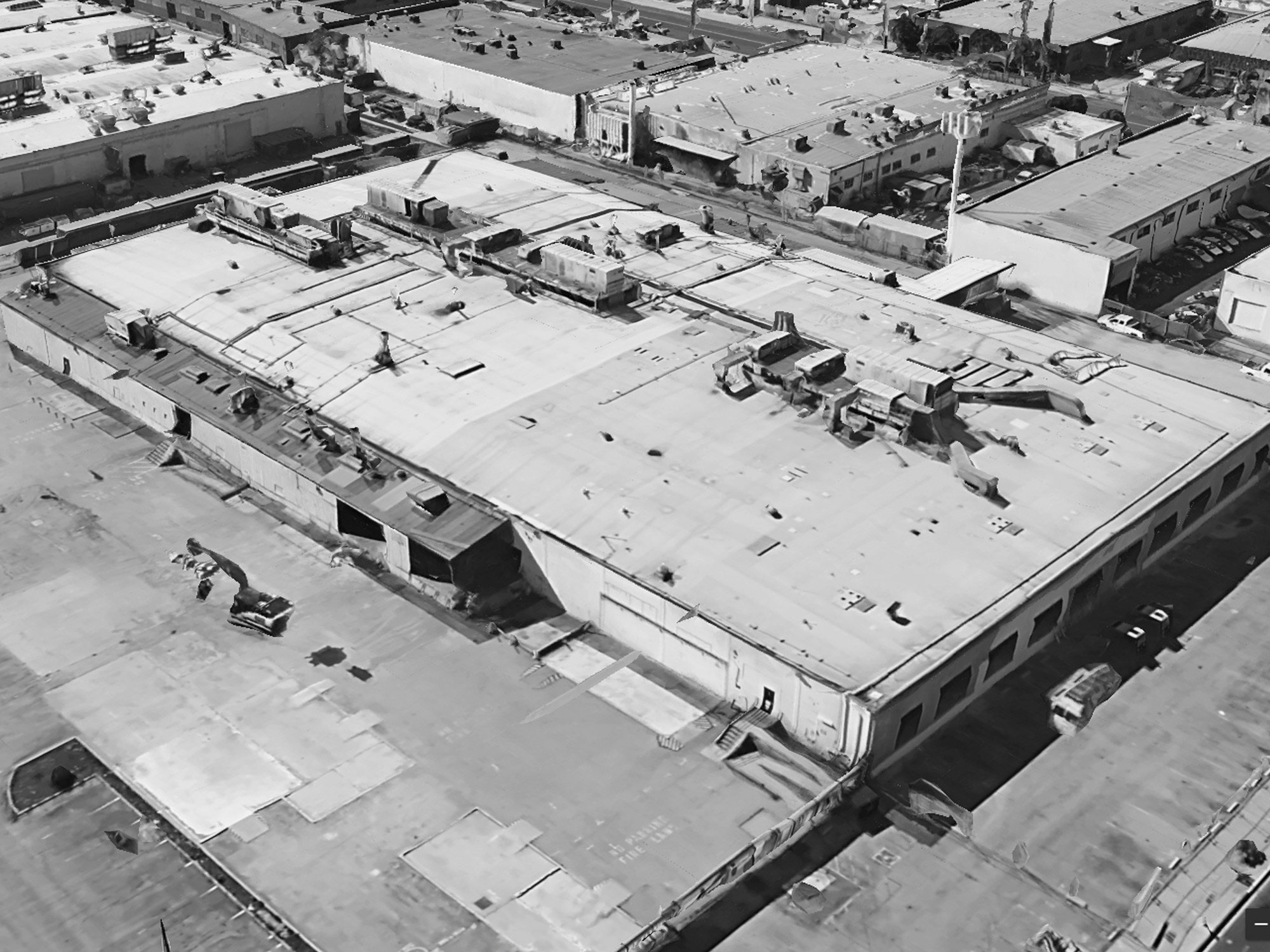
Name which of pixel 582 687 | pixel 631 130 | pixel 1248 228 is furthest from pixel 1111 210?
pixel 582 687

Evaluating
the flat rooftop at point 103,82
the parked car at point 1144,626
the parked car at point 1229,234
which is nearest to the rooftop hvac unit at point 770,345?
the parked car at point 1144,626

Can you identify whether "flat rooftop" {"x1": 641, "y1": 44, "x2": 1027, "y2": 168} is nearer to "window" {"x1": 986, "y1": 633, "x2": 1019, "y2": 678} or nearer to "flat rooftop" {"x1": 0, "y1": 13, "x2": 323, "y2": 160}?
"flat rooftop" {"x1": 0, "y1": 13, "x2": 323, "y2": 160}

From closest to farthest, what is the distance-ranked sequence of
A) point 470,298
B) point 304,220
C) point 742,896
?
point 742,896
point 470,298
point 304,220

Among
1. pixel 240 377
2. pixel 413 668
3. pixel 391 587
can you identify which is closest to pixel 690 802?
pixel 413 668

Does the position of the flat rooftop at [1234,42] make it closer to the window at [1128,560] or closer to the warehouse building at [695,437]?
the warehouse building at [695,437]

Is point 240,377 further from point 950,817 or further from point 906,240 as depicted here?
point 906,240

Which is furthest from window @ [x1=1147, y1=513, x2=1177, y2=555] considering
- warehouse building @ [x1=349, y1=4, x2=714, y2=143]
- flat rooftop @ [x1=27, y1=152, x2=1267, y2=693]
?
warehouse building @ [x1=349, y1=4, x2=714, y2=143]
